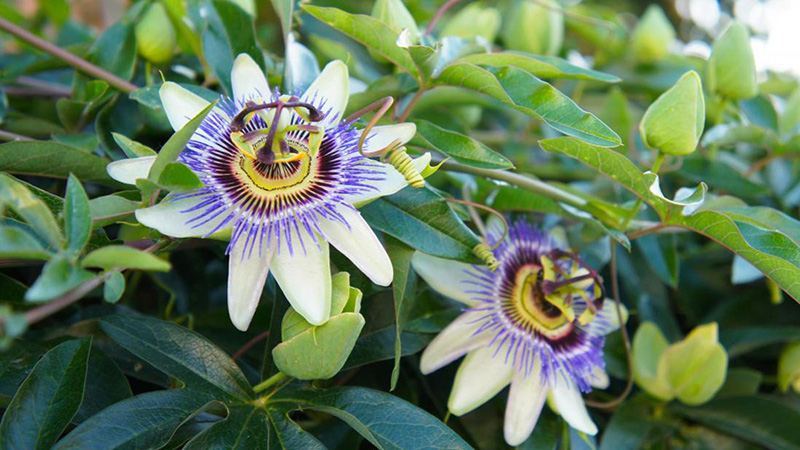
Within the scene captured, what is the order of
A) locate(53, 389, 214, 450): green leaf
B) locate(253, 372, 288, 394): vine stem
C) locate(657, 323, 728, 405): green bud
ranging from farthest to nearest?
locate(657, 323, 728, 405): green bud, locate(253, 372, 288, 394): vine stem, locate(53, 389, 214, 450): green leaf

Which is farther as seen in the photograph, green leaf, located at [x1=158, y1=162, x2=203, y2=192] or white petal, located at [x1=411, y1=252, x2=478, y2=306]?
white petal, located at [x1=411, y1=252, x2=478, y2=306]

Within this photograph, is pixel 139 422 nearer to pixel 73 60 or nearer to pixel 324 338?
pixel 324 338

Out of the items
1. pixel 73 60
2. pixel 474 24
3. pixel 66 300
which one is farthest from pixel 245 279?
pixel 474 24

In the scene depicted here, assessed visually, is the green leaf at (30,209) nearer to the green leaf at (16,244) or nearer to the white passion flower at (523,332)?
the green leaf at (16,244)

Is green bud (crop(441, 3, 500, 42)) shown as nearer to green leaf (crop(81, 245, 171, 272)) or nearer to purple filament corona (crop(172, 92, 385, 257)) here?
purple filament corona (crop(172, 92, 385, 257))

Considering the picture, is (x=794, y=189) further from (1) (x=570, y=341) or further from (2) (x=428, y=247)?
(2) (x=428, y=247)

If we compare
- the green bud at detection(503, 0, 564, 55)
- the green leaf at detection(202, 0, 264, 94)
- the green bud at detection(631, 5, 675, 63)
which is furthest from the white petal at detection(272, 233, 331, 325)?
the green bud at detection(631, 5, 675, 63)

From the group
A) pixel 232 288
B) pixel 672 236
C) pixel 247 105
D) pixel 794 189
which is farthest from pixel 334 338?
pixel 794 189

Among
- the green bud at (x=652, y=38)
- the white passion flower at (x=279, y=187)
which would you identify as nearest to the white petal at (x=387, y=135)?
the white passion flower at (x=279, y=187)
